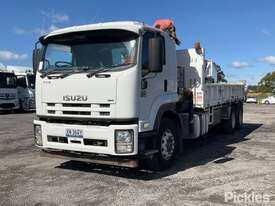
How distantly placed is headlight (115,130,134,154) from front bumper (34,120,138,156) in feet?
0.17

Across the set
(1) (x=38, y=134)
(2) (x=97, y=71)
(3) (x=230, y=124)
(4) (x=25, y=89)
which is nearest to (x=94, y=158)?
(1) (x=38, y=134)

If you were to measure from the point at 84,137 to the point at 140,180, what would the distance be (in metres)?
1.28

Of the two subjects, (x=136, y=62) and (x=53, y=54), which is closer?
(x=136, y=62)

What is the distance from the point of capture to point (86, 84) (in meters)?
6.49

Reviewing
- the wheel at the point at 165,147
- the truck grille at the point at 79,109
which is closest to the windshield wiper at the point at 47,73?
the truck grille at the point at 79,109

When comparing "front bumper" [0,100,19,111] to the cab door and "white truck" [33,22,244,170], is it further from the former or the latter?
the cab door

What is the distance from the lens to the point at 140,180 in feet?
22.2

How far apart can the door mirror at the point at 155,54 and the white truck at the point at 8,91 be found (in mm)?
18671

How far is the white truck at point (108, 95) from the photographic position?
6.31 metres

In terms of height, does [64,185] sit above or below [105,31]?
below

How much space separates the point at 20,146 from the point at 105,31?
5456 millimetres

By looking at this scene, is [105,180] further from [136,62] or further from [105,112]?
[136,62]

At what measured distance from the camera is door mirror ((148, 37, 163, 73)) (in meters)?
6.30

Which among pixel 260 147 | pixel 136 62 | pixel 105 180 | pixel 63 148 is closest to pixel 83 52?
pixel 136 62
